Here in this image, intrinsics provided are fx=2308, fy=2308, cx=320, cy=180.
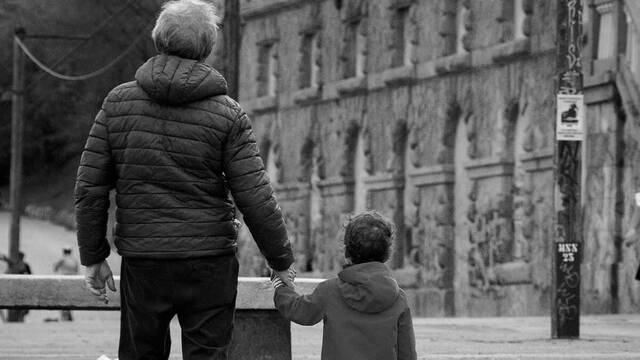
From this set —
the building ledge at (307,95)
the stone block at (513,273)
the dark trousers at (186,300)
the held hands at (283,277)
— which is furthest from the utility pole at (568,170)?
the building ledge at (307,95)

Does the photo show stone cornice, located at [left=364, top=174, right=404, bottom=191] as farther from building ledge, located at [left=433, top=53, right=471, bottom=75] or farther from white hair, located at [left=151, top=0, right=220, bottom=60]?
white hair, located at [left=151, top=0, right=220, bottom=60]

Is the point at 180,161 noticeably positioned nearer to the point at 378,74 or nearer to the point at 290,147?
the point at 378,74

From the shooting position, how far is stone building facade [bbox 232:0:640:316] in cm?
3325

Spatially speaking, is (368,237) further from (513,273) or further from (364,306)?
(513,273)

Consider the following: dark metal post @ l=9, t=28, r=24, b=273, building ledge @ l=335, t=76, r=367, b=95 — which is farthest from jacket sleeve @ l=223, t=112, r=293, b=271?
dark metal post @ l=9, t=28, r=24, b=273

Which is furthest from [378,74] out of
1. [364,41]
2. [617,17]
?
[617,17]

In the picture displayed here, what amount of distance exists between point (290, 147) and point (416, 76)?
27.1ft

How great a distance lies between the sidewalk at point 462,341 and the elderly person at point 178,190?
844cm

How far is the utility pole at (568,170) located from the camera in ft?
71.9

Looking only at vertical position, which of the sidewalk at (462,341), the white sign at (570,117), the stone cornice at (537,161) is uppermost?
the stone cornice at (537,161)

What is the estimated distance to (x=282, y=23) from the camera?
52875 mm

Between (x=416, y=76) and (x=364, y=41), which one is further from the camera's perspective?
(x=364, y=41)

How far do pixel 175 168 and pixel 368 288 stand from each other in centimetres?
94

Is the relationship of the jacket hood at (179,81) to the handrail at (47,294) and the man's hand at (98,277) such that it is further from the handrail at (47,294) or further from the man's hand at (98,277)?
the handrail at (47,294)
